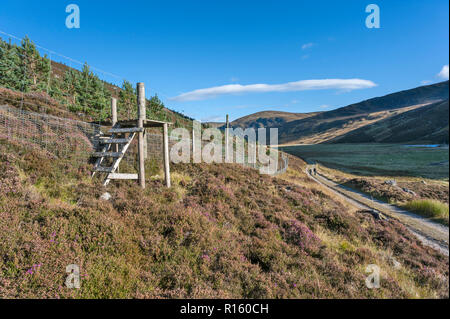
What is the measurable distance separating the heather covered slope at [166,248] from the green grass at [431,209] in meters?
8.10

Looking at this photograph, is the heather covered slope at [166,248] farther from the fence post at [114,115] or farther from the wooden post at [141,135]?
the fence post at [114,115]

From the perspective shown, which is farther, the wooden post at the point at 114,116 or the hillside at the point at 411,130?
the hillside at the point at 411,130

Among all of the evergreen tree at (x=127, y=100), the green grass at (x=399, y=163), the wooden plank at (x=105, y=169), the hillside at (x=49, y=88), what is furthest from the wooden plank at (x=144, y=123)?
the green grass at (x=399, y=163)

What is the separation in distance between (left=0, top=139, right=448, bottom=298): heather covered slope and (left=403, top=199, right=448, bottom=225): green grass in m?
8.10

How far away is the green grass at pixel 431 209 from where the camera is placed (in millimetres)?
13163

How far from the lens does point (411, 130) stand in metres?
132

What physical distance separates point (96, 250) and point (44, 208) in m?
1.91

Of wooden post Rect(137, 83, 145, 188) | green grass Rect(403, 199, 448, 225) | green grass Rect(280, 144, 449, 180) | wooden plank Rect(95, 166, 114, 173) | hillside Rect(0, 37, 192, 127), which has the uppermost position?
hillside Rect(0, 37, 192, 127)

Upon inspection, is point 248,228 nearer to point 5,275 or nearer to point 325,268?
point 325,268

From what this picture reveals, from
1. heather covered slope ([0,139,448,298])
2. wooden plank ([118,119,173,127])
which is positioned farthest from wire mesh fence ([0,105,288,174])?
wooden plank ([118,119,173,127])

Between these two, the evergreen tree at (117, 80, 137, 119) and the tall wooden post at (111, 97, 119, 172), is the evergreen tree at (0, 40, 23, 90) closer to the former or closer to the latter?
the evergreen tree at (117, 80, 137, 119)

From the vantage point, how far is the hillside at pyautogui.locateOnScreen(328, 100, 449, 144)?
11425 cm

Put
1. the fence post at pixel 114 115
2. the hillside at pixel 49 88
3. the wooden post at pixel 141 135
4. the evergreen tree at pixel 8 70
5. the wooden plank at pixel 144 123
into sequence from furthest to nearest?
the evergreen tree at pixel 8 70 → the hillside at pixel 49 88 → the fence post at pixel 114 115 → the wooden plank at pixel 144 123 → the wooden post at pixel 141 135

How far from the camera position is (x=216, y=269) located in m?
4.48
